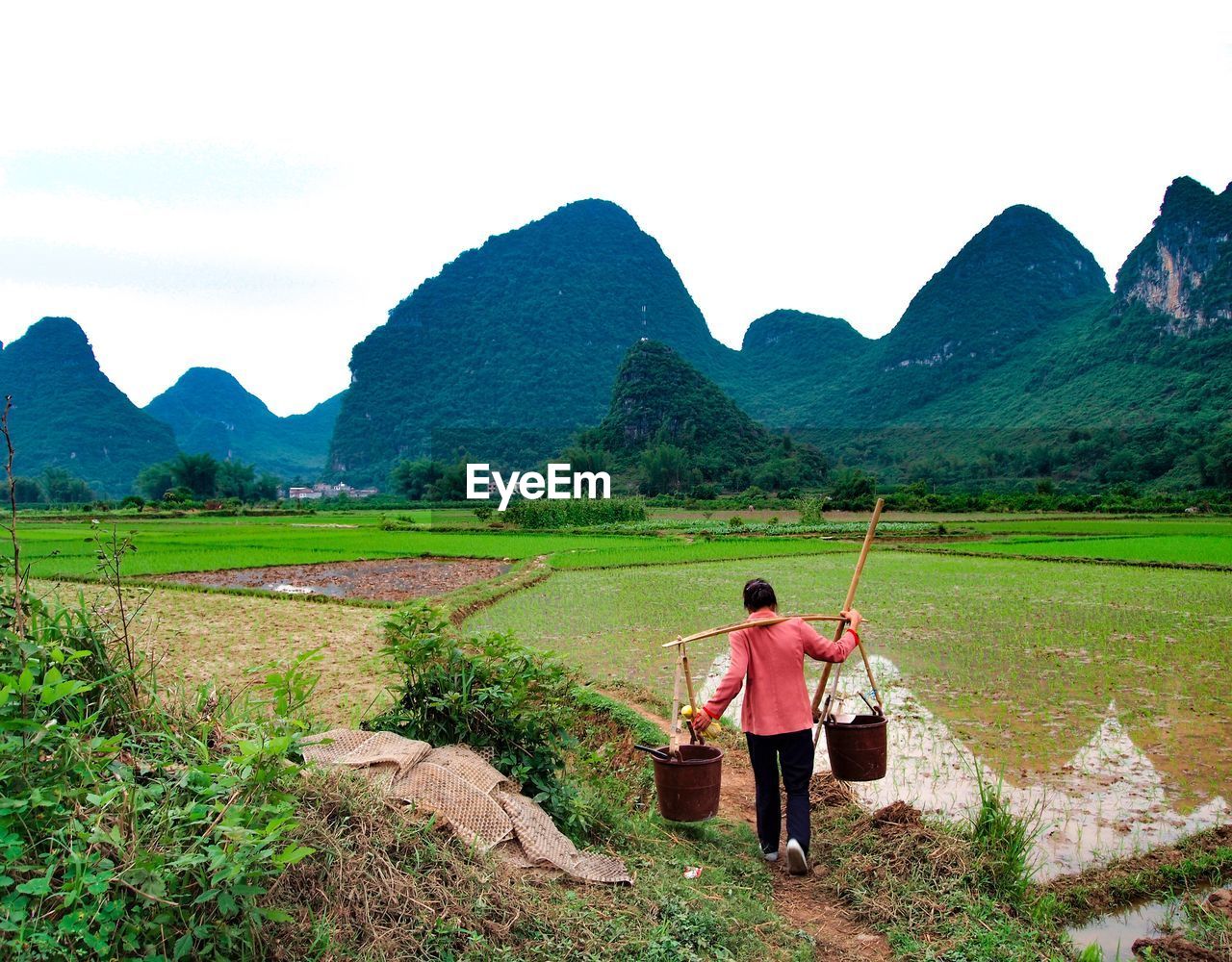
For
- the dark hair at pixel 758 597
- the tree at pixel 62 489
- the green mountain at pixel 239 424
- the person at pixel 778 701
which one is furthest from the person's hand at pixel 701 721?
the green mountain at pixel 239 424

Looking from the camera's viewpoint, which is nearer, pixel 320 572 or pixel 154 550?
pixel 320 572

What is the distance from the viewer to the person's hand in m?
3.64

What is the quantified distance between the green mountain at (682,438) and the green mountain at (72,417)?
45702 millimetres

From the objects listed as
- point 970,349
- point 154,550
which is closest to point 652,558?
point 154,550

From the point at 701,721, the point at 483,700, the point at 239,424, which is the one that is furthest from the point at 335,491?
the point at 701,721

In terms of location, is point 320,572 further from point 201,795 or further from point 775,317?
point 775,317

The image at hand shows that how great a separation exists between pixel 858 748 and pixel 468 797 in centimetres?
190

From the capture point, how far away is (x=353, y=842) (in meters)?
2.57

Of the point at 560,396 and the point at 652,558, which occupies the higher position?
the point at 560,396

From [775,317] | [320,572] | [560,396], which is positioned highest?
[775,317]

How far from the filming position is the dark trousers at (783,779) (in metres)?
3.63

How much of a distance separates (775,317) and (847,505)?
78.7 m

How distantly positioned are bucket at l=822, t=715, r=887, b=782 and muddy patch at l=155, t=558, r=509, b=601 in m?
9.64

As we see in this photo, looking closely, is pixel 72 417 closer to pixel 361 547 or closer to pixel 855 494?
pixel 361 547
